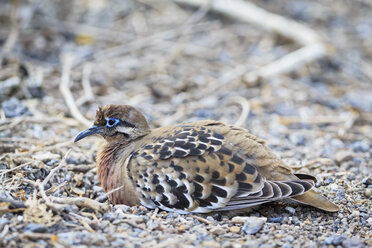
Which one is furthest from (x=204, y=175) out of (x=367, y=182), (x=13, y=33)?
(x=13, y=33)

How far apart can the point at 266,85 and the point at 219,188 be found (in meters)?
4.39

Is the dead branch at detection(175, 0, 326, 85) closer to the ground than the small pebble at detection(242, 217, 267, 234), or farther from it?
farther from it

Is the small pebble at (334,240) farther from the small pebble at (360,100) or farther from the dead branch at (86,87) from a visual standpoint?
the small pebble at (360,100)

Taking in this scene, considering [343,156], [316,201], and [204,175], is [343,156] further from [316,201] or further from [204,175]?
[204,175]

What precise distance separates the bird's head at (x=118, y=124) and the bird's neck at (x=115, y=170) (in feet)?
0.31

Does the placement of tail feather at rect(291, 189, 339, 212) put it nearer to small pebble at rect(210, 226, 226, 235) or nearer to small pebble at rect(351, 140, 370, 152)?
small pebble at rect(210, 226, 226, 235)

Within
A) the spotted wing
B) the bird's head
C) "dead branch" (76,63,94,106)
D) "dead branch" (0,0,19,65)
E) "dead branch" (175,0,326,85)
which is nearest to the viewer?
the spotted wing

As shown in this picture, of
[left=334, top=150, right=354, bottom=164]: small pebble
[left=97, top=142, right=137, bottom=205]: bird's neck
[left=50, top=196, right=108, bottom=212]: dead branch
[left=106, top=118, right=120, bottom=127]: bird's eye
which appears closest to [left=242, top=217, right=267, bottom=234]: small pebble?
[left=97, top=142, right=137, bottom=205]: bird's neck

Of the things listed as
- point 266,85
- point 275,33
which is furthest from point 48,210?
point 275,33

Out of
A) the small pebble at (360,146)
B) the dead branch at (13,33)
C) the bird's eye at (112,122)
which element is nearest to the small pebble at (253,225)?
the bird's eye at (112,122)

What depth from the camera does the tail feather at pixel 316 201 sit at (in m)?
4.32

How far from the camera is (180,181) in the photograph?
4.38 meters

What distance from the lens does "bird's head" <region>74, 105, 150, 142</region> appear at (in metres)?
5.00

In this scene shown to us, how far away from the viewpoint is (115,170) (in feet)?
15.6
